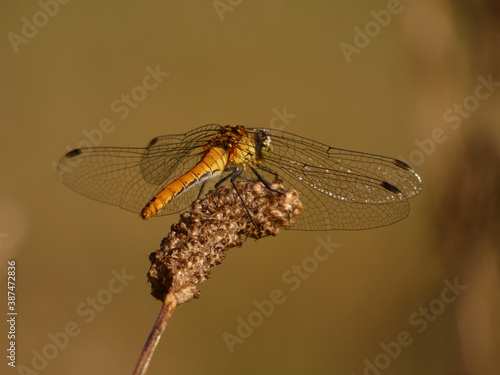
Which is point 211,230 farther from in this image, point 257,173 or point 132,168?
point 132,168

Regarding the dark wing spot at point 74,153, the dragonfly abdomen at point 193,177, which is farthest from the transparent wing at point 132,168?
the dragonfly abdomen at point 193,177

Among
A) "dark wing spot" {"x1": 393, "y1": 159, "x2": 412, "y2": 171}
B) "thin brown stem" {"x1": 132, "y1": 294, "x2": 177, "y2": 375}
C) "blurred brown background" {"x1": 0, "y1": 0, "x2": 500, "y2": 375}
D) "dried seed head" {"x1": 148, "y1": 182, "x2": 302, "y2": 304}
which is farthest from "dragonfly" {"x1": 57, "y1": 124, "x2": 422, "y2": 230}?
"thin brown stem" {"x1": 132, "y1": 294, "x2": 177, "y2": 375}

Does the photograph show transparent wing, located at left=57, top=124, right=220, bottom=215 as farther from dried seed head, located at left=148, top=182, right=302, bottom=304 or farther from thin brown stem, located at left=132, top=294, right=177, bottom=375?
thin brown stem, located at left=132, top=294, right=177, bottom=375

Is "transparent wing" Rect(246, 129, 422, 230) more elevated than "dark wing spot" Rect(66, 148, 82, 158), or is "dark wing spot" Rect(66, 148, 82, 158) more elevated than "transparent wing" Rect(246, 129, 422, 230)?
"transparent wing" Rect(246, 129, 422, 230)

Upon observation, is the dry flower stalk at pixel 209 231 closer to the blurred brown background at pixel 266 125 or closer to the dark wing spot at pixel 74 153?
the blurred brown background at pixel 266 125

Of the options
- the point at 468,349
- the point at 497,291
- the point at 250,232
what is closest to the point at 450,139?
the point at 497,291
